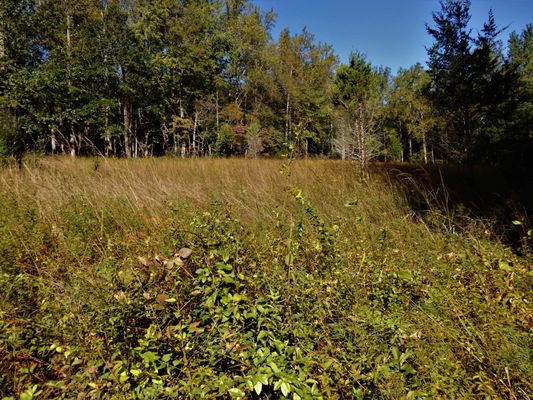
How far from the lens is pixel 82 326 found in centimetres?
148

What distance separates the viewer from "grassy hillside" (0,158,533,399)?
4.07 ft

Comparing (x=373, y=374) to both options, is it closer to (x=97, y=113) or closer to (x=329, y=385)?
(x=329, y=385)

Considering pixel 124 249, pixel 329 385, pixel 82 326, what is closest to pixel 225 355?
pixel 329 385

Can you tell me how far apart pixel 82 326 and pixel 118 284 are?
0.24 m

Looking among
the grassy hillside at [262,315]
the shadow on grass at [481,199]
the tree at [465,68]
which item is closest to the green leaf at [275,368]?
the grassy hillside at [262,315]

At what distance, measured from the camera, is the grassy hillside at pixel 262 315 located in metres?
1.24

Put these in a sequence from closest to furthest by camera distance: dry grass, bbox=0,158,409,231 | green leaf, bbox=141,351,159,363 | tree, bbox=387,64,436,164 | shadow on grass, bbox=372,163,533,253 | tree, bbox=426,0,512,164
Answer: green leaf, bbox=141,351,159,363
shadow on grass, bbox=372,163,533,253
dry grass, bbox=0,158,409,231
tree, bbox=426,0,512,164
tree, bbox=387,64,436,164

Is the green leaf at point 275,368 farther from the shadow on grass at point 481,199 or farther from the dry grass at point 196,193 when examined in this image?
the shadow on grass at point 481,199

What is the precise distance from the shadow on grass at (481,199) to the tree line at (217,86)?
1.88 ft

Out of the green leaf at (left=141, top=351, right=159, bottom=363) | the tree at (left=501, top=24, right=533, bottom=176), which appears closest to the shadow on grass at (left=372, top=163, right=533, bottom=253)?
the tree at (left=501, top=24, right=533, bottom=176)

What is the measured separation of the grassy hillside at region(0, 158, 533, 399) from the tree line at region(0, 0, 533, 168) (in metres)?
1.04

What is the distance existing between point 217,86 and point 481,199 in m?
22.3

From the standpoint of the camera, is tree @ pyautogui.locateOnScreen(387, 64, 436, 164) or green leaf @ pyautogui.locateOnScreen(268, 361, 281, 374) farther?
tree @ pyautogui.locateOnScreen(387, 64, 436, 164)

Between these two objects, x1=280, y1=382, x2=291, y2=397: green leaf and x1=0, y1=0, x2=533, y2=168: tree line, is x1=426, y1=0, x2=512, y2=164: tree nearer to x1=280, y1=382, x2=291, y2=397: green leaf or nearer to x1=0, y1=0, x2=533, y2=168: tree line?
x1=0, y1=0, x2=533, y2=168: tree line
